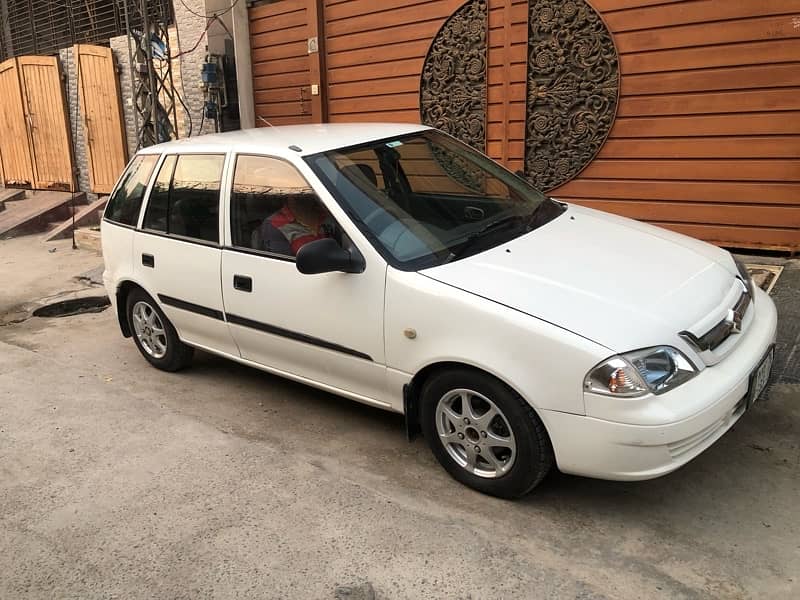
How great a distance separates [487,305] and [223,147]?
216 cm

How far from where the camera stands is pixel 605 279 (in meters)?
3.02

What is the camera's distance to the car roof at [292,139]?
387cm

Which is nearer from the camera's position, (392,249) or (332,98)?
(392,249)

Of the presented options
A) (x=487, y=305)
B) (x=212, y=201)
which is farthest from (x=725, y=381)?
(x=212, y=201)

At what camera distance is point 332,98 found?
885 centimetres

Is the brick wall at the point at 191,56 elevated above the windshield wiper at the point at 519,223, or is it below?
above

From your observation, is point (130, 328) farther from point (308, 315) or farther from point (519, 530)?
point (519, 530)

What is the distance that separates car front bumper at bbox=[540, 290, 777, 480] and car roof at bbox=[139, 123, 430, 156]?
203 centimetres

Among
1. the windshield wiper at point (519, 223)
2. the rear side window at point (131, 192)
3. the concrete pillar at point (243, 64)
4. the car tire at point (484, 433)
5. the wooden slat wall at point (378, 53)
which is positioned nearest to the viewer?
the car tire at point (484, 433)

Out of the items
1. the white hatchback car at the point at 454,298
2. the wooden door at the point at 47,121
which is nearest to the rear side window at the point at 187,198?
the white hatchback car at the point at 454,298

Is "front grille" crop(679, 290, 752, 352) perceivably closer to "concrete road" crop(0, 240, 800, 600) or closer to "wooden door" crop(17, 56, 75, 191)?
"concrete road" crop(0, 240, 800, 600)

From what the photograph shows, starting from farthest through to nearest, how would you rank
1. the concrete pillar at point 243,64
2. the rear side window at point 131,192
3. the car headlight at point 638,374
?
the concrete pillar at point 243,64 → the rear side window at point 131,192 → the car headlight at point 638,374

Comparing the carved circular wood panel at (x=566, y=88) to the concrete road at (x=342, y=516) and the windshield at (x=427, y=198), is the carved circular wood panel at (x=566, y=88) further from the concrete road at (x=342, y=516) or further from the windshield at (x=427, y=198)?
the concrete road at (x=342, y=516)

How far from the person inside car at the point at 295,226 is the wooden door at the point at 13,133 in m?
12.3
